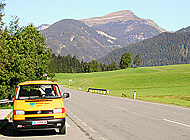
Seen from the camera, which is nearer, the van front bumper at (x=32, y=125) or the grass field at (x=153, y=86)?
the van front bumper at (x=32, y=125)

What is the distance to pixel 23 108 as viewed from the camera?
30.0ft

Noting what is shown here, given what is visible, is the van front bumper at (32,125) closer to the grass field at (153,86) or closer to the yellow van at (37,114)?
the yellow van at (37,114)

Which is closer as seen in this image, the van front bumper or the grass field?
the van front bumper

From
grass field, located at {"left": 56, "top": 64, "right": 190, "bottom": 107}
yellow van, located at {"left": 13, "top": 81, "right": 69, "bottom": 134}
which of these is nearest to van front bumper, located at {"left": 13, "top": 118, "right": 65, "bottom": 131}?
yellow van, located at {"left": 13, "top": 81, "right": 69, "bottom": 134}

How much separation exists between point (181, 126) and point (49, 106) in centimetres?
526

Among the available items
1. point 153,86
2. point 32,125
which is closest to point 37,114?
point 32,125

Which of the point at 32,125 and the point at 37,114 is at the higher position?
the point at 37,114

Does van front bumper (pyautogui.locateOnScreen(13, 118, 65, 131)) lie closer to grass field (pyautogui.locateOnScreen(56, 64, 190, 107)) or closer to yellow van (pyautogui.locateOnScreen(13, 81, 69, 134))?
yellow van (pyautogui.locateOnScreen(13, 81, 69, 134))

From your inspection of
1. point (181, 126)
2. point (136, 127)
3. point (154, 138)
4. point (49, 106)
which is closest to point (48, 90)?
point (49, 106)

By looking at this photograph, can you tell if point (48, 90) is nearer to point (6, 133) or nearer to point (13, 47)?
point (6, 133)

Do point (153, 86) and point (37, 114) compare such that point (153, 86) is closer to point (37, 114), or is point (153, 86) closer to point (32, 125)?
point (37, 114)

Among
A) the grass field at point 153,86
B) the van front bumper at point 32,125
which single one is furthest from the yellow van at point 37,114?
the grass field at point 153,86

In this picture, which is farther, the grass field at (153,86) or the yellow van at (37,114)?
the grass field at (153,86)

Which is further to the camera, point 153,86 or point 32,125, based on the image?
point 153,86
